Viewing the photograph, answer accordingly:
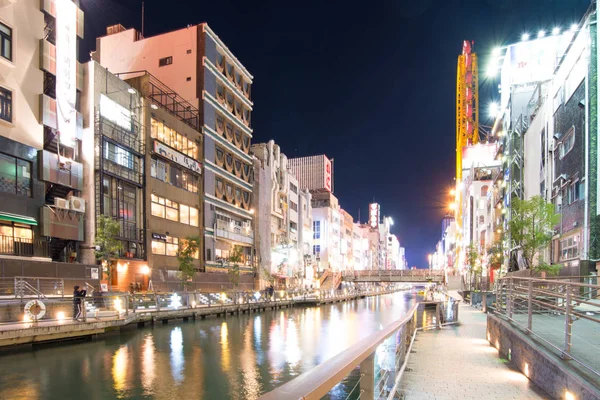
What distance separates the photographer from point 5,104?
96.2 feet

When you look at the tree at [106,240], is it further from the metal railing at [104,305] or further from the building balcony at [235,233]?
the building balcony at [235,233]

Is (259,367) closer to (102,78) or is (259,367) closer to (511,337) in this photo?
(511,337)

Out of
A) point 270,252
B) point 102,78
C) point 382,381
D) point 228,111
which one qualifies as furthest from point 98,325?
point 270,252

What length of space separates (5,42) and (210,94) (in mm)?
29176

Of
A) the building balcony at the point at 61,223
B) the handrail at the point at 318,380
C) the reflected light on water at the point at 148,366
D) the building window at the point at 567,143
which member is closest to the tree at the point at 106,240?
the building balcony at the point at 61,223

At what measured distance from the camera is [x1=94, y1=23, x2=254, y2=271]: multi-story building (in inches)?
2218

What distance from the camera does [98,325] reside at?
2211 cm

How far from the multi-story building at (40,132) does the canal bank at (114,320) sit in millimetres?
8254

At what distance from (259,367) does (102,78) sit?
100 feet

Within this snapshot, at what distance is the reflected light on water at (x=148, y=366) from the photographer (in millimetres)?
14047

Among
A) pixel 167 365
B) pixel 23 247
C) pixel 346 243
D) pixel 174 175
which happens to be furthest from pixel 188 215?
pixel 346 243

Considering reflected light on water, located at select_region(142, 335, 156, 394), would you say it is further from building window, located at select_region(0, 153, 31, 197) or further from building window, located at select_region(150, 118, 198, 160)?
building window, located at select_region(150, 118, 198, 160)

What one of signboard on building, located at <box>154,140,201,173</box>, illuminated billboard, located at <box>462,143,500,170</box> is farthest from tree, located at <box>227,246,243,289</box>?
illuminated billboard, located at <box>462,143,500,170</box>

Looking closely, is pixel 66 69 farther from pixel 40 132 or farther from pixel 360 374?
pixel 360 374
